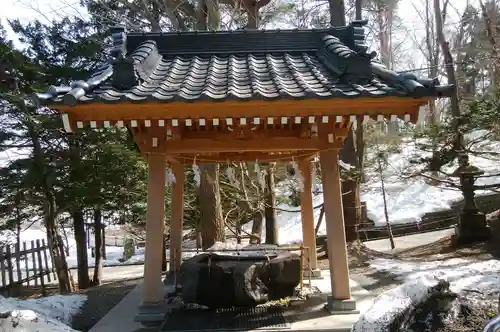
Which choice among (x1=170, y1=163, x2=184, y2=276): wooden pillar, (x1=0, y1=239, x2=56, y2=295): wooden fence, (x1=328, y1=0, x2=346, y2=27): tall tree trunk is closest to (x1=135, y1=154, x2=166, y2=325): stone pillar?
(x1=170, y1=163, x2=184, y2=276): wooden pillar

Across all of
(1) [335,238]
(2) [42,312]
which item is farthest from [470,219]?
(2) [42,312]

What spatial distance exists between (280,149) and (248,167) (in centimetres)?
578

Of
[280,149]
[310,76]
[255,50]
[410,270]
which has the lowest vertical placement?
[410,270]

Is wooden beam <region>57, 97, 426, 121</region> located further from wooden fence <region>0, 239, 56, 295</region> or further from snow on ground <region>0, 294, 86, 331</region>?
wooden fence <region>0, 239, 56, 295</region>

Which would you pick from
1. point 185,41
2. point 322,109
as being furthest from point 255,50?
point 322,109

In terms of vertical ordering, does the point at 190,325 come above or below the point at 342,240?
below

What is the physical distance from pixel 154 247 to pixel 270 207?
652 cm

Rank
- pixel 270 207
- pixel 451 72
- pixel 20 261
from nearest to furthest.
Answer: pixel 20 261 → pixel 270 207 → pixel 451 72

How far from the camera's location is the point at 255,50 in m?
6.56

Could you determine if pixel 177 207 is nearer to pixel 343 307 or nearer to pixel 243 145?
pixel 243 145

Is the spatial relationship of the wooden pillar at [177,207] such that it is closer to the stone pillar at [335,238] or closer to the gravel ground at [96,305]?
the gravel ground at [96,305]

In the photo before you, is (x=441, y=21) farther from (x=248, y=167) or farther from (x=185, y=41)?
(x=185, y=41)

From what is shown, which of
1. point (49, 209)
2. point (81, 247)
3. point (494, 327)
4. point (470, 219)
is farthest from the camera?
point (470, 219)

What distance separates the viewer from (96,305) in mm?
6906
